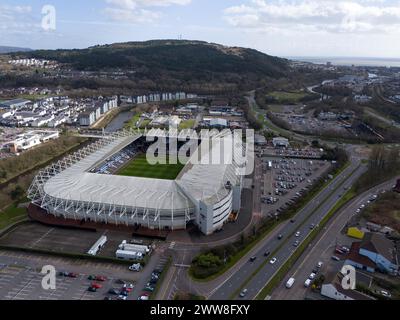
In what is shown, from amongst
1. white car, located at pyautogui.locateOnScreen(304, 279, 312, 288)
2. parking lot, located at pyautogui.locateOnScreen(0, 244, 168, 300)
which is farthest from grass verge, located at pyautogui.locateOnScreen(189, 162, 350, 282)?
white car, located at pyautogui.locateOnScreen(304, 279, 312, 288)

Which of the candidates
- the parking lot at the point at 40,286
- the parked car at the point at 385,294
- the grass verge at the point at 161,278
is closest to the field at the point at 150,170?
the grass verge at the point at 161,278

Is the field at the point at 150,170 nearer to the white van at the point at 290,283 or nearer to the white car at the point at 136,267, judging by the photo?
the white car at the point at 136,267

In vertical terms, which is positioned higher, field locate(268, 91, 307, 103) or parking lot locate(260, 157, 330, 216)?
field locate(268, 91, 307, 103)

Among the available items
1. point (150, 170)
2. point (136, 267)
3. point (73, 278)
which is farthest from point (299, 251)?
point (150, 170)

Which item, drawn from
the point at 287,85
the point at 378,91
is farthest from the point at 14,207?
the point at 378,91

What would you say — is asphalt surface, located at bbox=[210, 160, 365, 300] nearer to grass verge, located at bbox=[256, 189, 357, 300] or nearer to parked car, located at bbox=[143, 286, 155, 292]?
grass verge, located at bbox=[256, 189, 357, 300]

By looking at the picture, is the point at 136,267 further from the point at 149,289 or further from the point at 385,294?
the point at 385,294
